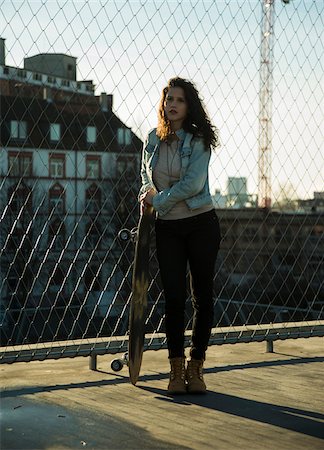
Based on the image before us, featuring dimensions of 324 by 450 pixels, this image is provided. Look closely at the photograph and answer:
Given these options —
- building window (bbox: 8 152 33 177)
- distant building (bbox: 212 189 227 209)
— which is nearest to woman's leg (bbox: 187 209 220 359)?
building window (bbox: 8 152 33 177)

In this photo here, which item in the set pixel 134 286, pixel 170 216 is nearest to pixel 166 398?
pixel 134 286

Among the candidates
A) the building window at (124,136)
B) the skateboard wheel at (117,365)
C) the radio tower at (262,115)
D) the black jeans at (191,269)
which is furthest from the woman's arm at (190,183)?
the building window at (124,136)

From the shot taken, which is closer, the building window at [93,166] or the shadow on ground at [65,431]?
the shadow on ground at [65,431]

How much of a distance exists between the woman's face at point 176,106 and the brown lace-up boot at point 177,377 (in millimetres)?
999

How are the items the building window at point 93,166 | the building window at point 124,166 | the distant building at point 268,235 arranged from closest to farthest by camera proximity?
the distant building at point 268,235
the building window at point 124,166
the building window at point 93,166

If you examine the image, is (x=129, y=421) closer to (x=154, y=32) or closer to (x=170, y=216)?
(x=170, y=216)

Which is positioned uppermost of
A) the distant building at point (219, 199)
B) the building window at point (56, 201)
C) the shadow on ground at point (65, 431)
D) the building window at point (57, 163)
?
the building window at point (57, 163)

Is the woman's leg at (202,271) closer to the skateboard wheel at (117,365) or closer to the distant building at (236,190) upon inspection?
the skateboard wheel at (117,365)

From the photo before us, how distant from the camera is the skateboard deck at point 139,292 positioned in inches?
151

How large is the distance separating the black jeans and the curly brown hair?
0.32m

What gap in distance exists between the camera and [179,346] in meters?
3.81

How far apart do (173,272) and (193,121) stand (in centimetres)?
63

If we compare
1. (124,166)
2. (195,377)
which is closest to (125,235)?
(195,377)

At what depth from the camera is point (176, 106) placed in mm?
3777
